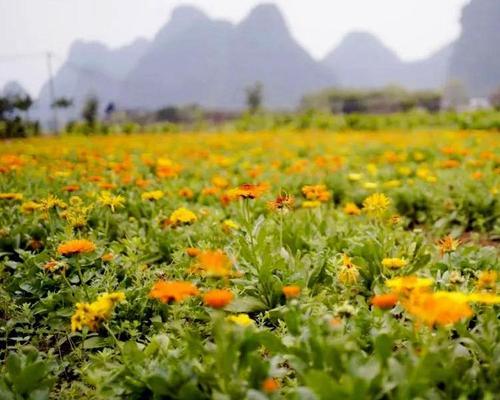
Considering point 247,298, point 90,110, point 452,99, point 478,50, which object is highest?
point 478,50

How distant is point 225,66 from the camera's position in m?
112

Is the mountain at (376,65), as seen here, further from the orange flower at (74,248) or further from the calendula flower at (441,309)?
the calendula flower at (441,309)

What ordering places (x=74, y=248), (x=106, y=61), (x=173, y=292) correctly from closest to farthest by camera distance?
(x=173, y=292) → (x=74, y=248) → (x=106, y=61)

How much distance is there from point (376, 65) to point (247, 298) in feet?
512

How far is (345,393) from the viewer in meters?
1.08

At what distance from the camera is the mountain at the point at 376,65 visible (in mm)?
143375

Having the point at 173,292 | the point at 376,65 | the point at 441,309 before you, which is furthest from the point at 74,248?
the point at 376,65

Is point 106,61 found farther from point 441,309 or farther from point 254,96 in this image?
point 441,309

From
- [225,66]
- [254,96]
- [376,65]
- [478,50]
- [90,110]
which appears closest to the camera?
[90,110]

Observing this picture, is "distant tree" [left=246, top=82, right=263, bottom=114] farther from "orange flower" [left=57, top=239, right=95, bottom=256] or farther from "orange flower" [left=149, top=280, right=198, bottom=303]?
"orange flower" [left=149, top=280, right=198, bottom=303]

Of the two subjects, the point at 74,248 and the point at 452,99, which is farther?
the point at 452,99

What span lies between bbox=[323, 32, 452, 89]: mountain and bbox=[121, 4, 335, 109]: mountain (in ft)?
93.4

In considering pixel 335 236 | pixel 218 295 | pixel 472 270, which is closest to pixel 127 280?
pixel 335 236

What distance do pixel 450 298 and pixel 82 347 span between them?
1252mm
